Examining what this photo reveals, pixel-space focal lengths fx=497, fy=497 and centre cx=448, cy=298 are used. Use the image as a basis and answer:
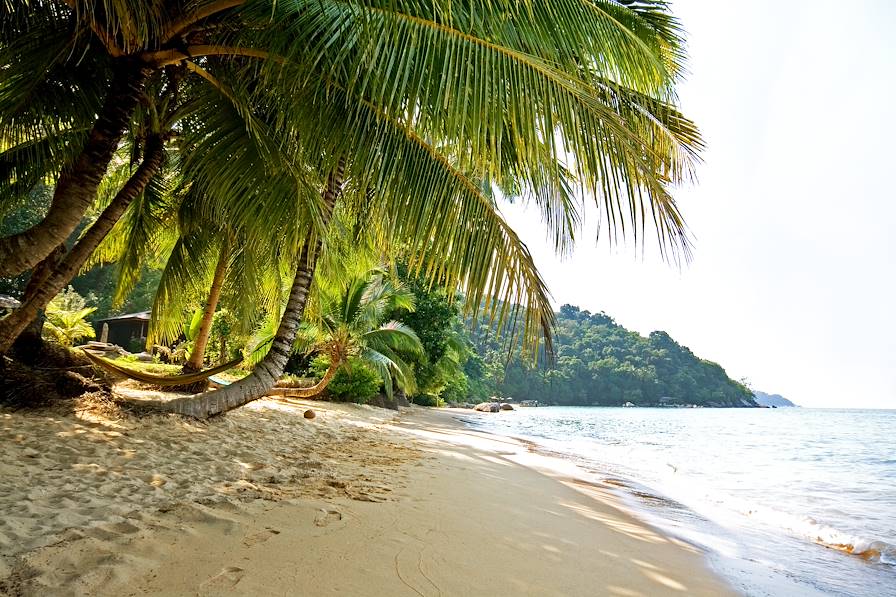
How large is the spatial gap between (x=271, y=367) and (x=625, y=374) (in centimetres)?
6338

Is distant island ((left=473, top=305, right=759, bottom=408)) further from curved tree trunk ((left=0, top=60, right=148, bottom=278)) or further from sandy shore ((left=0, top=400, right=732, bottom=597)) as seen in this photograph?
curved tree trunk ((left=0, top=60, right=148, bottom=278))

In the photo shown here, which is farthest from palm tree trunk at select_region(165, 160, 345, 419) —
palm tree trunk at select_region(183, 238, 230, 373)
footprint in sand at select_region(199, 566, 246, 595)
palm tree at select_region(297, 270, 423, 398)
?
palm tree at select_region(297, 270, 423, 398)

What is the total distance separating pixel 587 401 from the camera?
66500 mm

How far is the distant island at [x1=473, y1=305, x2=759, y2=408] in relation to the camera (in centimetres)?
6275

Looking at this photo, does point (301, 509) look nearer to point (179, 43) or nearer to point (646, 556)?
point (646, 556)

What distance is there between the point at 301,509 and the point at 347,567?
0.87 m

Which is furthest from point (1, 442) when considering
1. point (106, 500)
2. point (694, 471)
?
point (694, 471)

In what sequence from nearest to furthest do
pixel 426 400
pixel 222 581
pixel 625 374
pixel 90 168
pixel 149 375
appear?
1. pixel 222 581
2. pixel 90 168
3. pixel 149 375
4. pixel 426 400
5. pixel 625 374

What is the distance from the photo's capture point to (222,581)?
1899 mm

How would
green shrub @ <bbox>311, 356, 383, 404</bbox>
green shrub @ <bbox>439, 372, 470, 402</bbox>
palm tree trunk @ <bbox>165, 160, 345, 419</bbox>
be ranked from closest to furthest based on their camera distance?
palm tree trunk @ <bbox>165, 160, 345, 419</bbox>
green shrub @ <bbox>311, 356, 383, 404</bbox>
green shrub @ <bbox>439, 372, 470, 402</bbox>

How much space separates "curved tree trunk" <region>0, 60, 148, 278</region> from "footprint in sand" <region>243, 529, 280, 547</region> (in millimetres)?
2771

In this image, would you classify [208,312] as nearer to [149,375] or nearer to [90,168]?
[149,375]

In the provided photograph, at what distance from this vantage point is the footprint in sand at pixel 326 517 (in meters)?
2.72

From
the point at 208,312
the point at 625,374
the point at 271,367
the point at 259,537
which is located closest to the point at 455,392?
the point at 208,312
